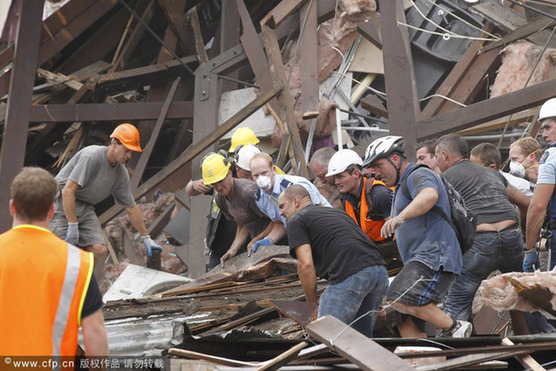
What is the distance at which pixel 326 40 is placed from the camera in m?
13.2

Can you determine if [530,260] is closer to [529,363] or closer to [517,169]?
[517,169]

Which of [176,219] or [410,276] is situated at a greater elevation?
[410,276]

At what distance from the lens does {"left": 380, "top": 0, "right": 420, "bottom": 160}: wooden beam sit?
31.4 ft

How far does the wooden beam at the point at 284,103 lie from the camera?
442 inches

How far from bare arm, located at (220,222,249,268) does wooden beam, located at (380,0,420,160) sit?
188 cm

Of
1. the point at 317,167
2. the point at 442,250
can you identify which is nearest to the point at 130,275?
the point at 317,167

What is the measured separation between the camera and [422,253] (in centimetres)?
637

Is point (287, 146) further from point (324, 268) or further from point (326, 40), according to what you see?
point (324, 268)

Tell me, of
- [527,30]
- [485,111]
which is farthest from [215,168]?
[527,30]

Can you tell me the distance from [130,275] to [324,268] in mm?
4136

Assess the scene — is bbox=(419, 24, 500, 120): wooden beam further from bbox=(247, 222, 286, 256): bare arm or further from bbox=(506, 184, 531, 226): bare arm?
bbox=(506, 184, 531, 226): bare arm

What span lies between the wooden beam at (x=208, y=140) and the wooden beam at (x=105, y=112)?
168cm

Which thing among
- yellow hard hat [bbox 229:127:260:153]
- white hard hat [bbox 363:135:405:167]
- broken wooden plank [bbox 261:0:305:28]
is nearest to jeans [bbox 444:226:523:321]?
white hard hat [bbox 363:135:405:167]

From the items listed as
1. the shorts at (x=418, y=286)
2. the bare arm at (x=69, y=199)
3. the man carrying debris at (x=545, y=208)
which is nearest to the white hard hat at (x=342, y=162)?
the man carrying debris at (x=545, y=208)
